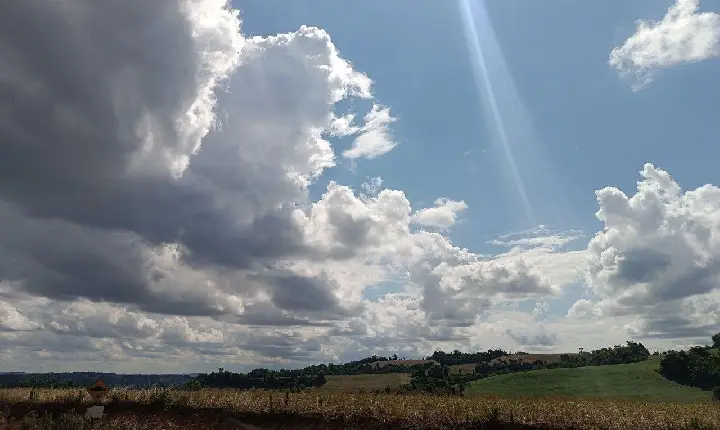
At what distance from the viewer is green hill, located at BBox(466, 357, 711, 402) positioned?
93.1 meters

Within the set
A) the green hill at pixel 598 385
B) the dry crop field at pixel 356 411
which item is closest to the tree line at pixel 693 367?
the green hill at pixel 598 385

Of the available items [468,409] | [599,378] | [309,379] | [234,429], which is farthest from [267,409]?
[309,379]

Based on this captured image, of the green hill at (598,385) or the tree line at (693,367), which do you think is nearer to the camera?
the green hill at (598,385)

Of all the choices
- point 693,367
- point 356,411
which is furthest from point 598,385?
point 356,411

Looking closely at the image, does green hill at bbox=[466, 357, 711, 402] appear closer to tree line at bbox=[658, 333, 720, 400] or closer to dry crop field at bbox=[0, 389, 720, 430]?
tree line at bbox=[658, 333, 720, 400]

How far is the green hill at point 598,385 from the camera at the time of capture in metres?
93.1

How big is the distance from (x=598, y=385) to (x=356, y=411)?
85150 millimetres

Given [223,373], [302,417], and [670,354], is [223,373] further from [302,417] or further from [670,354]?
[302,417]

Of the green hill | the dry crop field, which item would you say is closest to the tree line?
the green hill

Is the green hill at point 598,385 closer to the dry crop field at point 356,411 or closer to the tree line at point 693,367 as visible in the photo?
the tree line at point 693,367

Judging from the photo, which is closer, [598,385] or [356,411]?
[356,411]

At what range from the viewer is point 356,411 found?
33.2 meters

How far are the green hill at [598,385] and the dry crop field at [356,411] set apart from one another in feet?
195

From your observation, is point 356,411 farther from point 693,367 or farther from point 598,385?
point 693,367
